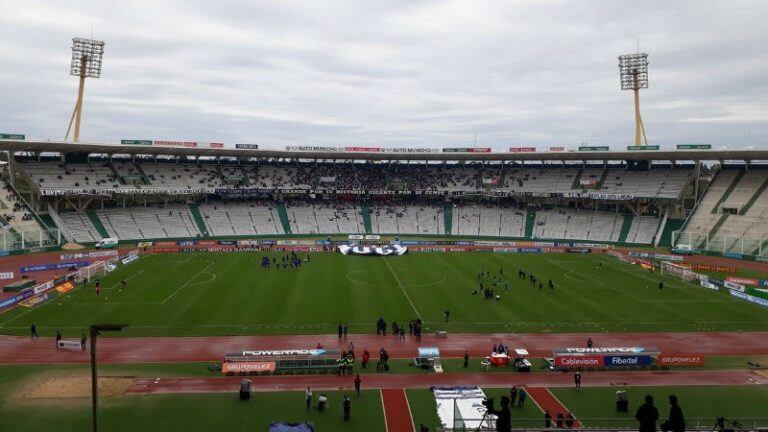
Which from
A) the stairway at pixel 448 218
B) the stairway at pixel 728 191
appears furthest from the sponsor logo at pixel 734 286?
the stairway at pixel 448 218

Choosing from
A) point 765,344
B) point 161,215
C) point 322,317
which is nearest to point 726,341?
point 765,344

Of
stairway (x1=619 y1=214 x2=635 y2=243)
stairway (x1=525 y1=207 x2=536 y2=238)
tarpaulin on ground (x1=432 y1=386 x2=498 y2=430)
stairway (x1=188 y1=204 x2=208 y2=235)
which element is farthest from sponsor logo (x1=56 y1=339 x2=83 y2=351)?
stairway (x1=619 y1=214 x2=635 y2=243)

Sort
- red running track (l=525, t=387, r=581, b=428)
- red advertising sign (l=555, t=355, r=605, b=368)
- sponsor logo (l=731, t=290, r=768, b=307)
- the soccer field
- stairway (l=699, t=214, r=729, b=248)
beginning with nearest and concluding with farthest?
1. red running track (l=525, t=387, r=581, b=428)
2. red advertising sign (l=555, t=355, r=605, b=368)
3. the soccer field
4. sponsor logo (l=731, t=290, r=768, b=307)
5. stairway (l=699, t=214, r=729, b=248)

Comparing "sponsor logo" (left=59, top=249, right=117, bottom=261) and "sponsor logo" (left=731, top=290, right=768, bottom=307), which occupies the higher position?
"sponsor logo" (left=59, top=249, right=117, bottom=261)

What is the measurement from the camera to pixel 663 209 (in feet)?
271

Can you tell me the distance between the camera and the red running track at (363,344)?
3022 cm

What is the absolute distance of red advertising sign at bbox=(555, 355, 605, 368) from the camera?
28.8 metres

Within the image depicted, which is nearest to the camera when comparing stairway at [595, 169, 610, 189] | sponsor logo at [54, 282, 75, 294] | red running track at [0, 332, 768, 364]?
red running track at [0, 332, 768, 364]

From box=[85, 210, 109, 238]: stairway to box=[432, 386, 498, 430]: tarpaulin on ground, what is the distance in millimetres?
63575

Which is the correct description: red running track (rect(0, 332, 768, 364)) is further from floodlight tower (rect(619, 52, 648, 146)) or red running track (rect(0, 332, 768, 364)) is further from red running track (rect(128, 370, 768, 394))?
floodlight tower (rect(619, 52, 648, 146))

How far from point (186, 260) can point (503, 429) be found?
2271 inches

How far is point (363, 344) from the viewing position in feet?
108

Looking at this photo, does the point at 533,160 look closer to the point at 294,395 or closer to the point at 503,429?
the point at 294,395

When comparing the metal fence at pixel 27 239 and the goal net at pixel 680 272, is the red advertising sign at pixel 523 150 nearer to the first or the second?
the goal net at pixel 680 272
